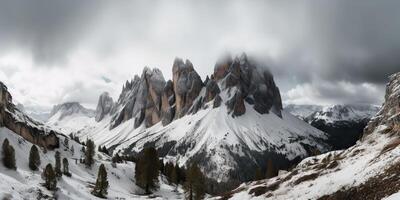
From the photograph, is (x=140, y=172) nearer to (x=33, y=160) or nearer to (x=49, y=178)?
(x=33, y=160)

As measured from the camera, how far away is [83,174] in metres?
142

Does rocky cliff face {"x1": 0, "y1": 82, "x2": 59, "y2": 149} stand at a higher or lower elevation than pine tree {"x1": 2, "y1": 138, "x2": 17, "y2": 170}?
higher

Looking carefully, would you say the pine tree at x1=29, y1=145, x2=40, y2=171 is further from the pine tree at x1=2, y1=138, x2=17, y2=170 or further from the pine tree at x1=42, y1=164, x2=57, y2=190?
the pine tree at x1=42, y1=164, x2=57, y2=190

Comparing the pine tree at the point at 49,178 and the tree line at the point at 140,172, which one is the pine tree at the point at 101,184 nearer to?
the tree line at the point at 140,172

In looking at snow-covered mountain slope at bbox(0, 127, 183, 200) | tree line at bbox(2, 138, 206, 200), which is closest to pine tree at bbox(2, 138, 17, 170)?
tree line at bbox(2, 138, 206, 200)

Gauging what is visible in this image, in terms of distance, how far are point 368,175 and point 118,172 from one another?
12208cm

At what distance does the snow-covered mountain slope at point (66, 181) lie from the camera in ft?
262

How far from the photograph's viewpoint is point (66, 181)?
4240 inches

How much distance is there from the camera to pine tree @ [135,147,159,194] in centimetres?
13190

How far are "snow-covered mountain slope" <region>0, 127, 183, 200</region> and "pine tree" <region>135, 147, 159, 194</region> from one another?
118 inches

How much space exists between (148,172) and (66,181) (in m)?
30.9

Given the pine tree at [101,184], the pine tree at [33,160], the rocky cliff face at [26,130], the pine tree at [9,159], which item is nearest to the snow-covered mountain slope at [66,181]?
the pine tree at [33,160]

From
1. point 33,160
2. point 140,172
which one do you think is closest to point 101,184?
point 33,160

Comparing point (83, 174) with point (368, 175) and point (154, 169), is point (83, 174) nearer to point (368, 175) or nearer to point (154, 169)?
point (154, 169)
